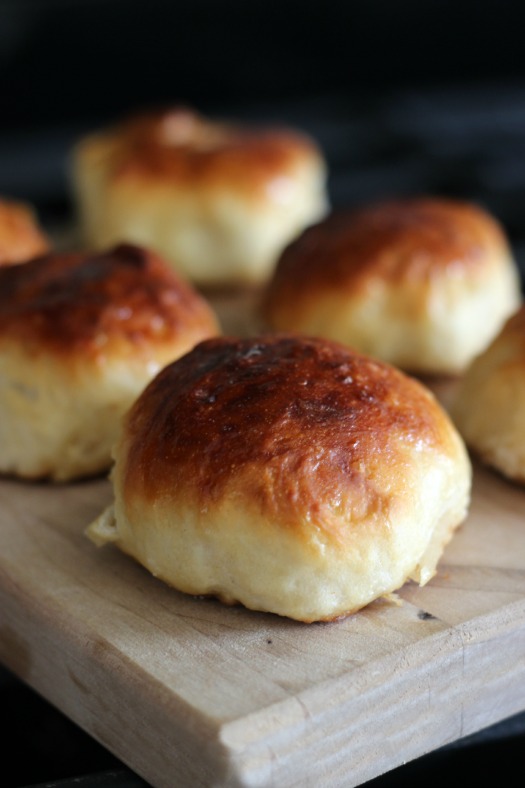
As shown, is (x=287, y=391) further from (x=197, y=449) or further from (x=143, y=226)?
(x=143, y=226)

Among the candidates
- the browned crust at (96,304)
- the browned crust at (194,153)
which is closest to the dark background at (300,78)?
the browned crust at (194,153)

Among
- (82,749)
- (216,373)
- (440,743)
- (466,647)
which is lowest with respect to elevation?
(82,749)

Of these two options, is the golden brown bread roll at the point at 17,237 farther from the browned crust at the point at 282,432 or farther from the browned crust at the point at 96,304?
the browned crust at the point at 282,432

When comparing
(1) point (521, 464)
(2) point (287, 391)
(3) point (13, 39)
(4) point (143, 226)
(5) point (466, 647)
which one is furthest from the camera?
(3) point (13, 39)

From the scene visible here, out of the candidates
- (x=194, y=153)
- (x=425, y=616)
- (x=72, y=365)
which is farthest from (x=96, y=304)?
(x=194, y=153)

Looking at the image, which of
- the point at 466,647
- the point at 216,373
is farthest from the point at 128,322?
the point at 466,647

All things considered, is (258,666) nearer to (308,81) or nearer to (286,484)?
(286,484)
